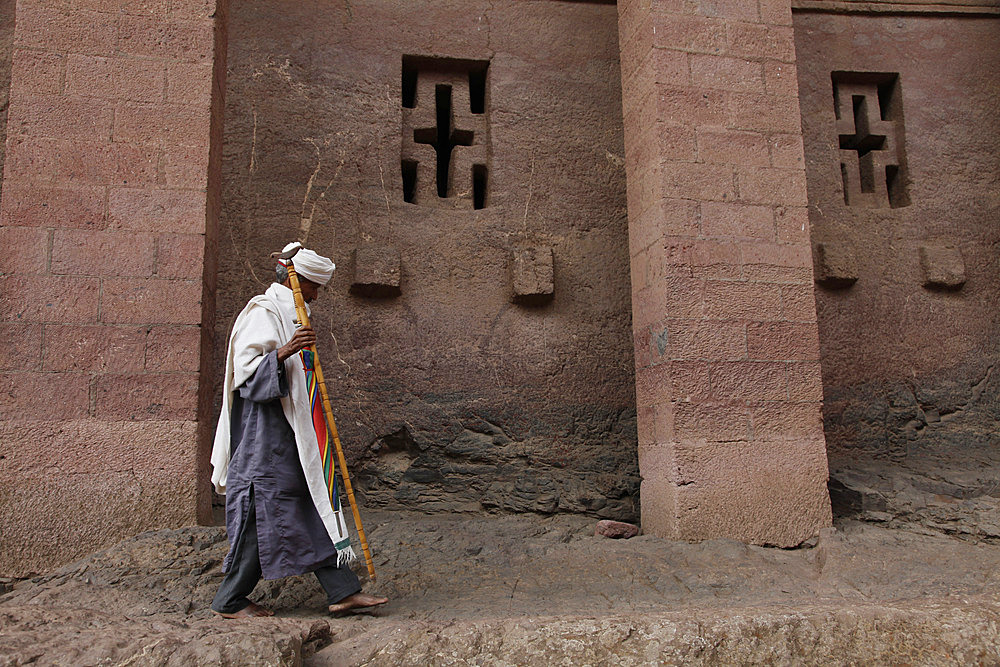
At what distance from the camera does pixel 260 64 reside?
18.4 feet

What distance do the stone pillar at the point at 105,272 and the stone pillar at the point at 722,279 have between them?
242 centimetres

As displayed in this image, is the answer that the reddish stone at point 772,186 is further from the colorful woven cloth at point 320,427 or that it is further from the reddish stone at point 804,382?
the colorful woven cloth at point 320,427

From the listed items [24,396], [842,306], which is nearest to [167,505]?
[24,396]

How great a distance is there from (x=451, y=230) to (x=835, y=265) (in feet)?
8.77

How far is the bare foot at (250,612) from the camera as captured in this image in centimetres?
313

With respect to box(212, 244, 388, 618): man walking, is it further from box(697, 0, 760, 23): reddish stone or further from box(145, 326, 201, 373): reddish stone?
box(697, 0, 760, 23): reddish stone

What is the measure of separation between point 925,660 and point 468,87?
178 inches

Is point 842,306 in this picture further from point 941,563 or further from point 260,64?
point 260,64

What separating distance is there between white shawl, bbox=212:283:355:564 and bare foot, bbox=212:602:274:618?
0.35 metres

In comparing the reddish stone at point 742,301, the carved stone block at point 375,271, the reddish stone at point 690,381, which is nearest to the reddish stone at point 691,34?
the reddish stone at point 742,301

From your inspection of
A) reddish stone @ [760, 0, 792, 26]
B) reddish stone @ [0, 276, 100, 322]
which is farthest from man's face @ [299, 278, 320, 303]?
reddish stone @ [760, 0, 792, 26]

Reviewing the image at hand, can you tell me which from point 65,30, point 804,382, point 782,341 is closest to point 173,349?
point 65,30

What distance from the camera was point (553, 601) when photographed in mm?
3654

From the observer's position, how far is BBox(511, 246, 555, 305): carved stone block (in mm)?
5355
